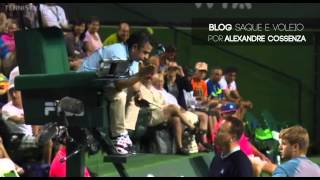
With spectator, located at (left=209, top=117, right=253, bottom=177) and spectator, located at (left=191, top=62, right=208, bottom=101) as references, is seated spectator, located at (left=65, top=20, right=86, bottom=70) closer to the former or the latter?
spectator, located at (left=191, top=62, right=208, bottom=101)

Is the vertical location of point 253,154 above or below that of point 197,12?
below

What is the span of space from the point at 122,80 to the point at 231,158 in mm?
1415

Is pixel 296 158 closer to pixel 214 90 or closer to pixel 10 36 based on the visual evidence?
pixel 214 90

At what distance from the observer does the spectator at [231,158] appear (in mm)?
4430

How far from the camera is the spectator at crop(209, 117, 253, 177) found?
14.5 ft

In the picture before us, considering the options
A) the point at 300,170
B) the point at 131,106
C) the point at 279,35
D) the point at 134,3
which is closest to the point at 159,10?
the point at 134,3

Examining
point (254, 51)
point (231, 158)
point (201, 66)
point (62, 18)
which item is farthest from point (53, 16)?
point (231, 158)

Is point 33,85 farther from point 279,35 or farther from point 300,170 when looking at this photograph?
point 279,35

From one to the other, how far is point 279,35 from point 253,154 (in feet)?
4.51

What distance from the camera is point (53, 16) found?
707 cm

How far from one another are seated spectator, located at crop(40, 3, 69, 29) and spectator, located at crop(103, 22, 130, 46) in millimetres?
539

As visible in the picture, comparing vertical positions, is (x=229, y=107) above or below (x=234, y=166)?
above

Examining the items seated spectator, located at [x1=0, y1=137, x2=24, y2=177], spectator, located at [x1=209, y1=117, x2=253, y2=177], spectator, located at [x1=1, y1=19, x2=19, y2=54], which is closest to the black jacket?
spectator, located at [x1=209, y1=117, x2=253, y2=177]

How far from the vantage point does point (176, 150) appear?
721 cm
